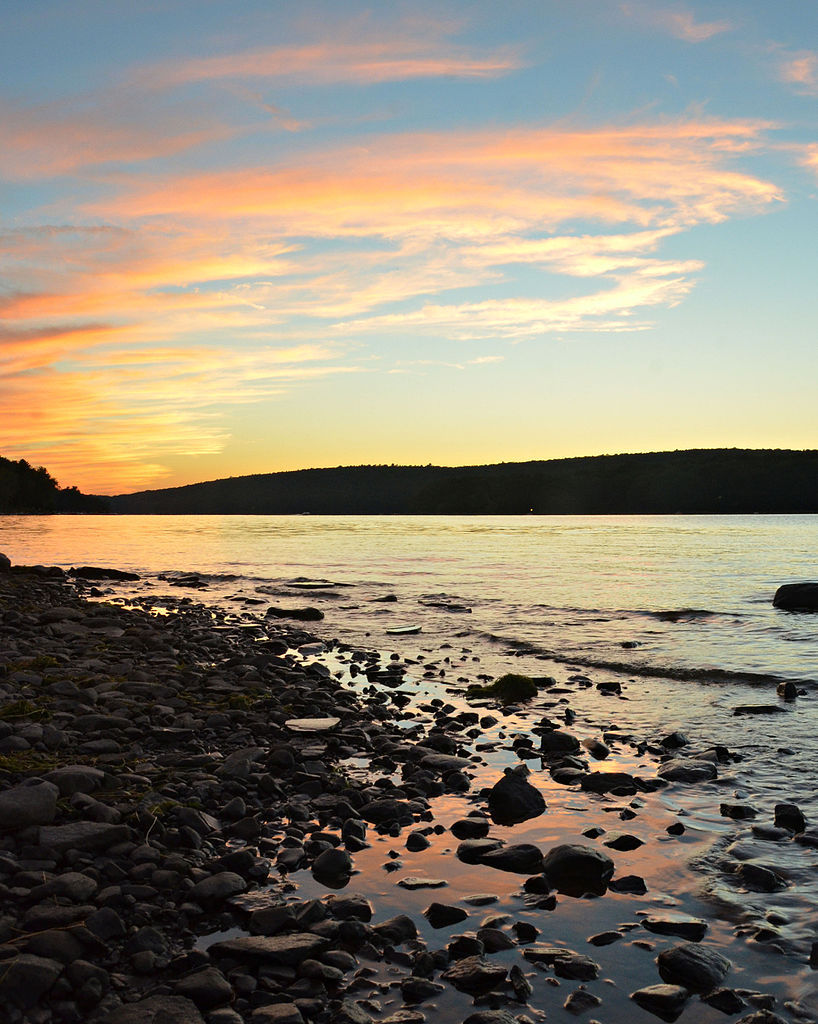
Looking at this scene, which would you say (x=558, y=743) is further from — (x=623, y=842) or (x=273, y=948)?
(x=273, y=948)

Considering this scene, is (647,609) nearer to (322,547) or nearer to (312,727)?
(312,727)

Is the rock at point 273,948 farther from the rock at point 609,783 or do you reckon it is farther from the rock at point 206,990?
the rock at point 609,783

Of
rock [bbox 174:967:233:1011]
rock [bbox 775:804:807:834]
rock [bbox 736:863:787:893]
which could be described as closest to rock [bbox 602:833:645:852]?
rock [bbox 736:863:787:893]

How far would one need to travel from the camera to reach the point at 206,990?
14.2ft

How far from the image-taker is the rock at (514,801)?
7.31 meters

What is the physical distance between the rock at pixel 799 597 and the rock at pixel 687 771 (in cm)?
1757

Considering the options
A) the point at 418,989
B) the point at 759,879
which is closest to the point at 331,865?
the point at 418,989

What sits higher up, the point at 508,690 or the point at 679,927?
the point at 679,927

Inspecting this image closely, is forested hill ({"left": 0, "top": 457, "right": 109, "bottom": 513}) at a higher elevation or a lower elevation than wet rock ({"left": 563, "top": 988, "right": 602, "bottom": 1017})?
higher

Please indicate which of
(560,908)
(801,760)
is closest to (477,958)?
(560,908)

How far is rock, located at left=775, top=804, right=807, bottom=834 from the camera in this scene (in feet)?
23.0

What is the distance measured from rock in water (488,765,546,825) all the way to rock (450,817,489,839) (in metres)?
0.26

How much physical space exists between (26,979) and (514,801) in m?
4.48

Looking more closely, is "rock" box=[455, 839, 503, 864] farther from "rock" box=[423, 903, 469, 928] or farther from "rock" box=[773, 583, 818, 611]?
"rock" box=[773, 583, 818, 611]
